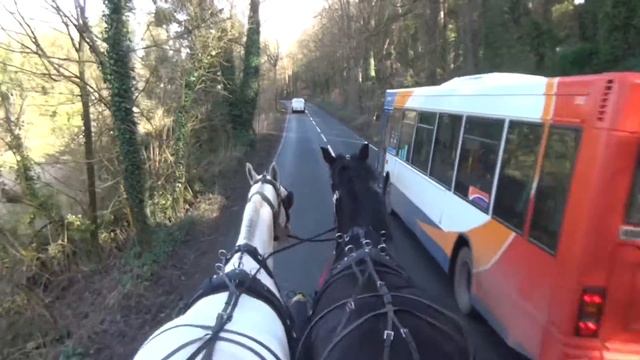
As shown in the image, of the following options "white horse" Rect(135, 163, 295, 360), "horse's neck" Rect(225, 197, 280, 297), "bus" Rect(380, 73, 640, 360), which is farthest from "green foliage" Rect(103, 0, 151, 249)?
"horse's neck" Rect(225, 197, 280, 297)

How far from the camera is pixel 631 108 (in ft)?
12.4

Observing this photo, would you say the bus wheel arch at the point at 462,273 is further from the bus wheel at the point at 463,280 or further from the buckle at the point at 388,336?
the buckle at the point at 388,336

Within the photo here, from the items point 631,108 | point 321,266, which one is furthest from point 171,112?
point 631,108

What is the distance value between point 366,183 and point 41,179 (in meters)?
13.1

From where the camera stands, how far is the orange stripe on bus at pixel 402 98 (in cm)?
1150

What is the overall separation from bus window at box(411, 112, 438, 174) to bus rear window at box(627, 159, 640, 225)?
204 inches

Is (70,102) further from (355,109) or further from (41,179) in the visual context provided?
(355,109)

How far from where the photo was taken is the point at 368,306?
3.18 metres

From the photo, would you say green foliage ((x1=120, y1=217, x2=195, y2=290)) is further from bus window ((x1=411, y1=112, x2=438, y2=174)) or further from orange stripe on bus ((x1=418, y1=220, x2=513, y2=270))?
orange stripe on bus ((x1=418, y1=220, x2=513, y2=270))

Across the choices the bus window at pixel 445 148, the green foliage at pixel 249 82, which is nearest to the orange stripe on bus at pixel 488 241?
the bus window at pixel 445 148

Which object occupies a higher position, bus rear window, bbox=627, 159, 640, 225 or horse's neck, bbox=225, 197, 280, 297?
bus rear window, bbox=627, 159, 640, 225

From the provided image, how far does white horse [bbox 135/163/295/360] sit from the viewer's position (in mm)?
2859

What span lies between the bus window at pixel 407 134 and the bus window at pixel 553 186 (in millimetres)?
5802

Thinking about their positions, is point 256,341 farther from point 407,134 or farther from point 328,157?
point 407,134
